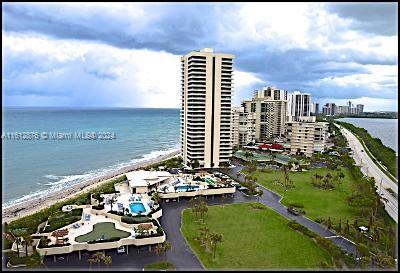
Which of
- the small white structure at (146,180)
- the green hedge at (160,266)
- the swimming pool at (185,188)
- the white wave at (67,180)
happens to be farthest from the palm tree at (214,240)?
the white wave at (67,180)

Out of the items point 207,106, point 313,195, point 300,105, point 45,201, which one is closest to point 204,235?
point 313,195

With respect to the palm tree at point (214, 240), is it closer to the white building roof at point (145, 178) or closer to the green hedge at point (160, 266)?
the green hedge at point (160, 266)

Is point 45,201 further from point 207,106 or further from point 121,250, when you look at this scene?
point 207,106

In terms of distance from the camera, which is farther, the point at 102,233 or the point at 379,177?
the point at 379,177

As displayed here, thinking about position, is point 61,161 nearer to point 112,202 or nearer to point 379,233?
point 112,202

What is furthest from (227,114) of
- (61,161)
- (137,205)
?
(61,161)
